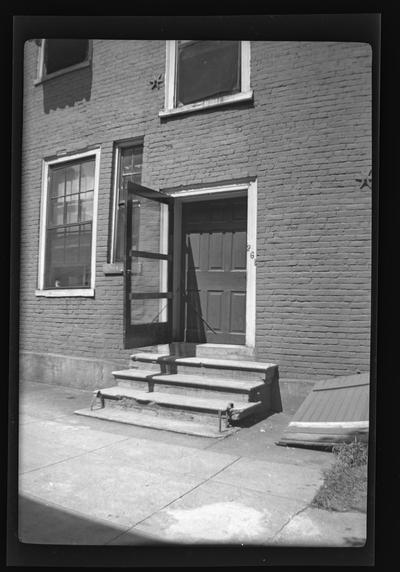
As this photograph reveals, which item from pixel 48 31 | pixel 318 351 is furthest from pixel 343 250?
pixel 48 31

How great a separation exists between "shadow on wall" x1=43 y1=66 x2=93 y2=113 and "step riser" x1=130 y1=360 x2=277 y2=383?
443cm

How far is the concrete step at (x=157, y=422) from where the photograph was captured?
465 cm

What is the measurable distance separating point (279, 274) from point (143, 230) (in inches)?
86.3

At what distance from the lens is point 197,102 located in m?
6.39

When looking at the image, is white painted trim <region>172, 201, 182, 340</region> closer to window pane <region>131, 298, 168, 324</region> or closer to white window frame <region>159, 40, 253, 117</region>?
window pane <region>131, 298, 168, 324</region>

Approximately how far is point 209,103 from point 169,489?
4.92 metres

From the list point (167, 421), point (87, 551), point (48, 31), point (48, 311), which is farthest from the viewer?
point (48, 311)

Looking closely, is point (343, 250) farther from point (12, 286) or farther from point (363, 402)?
point (12, 286)

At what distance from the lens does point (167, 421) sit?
16.5 feet

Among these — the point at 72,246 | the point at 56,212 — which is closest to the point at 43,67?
the point at 56,212

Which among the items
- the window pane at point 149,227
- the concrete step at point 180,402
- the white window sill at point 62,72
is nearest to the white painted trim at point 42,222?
the white window sill at point 62,72

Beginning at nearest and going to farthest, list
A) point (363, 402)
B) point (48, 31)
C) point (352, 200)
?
point (48, 31) → point (363, 402) → point (352, 200)

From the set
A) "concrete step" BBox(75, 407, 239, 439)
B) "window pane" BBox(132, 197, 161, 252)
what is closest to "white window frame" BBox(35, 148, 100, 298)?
"window pane" BBox(132, 197, 161, 252)

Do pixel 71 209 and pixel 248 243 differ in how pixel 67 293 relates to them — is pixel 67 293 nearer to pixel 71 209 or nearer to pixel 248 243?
pixel 71 209
